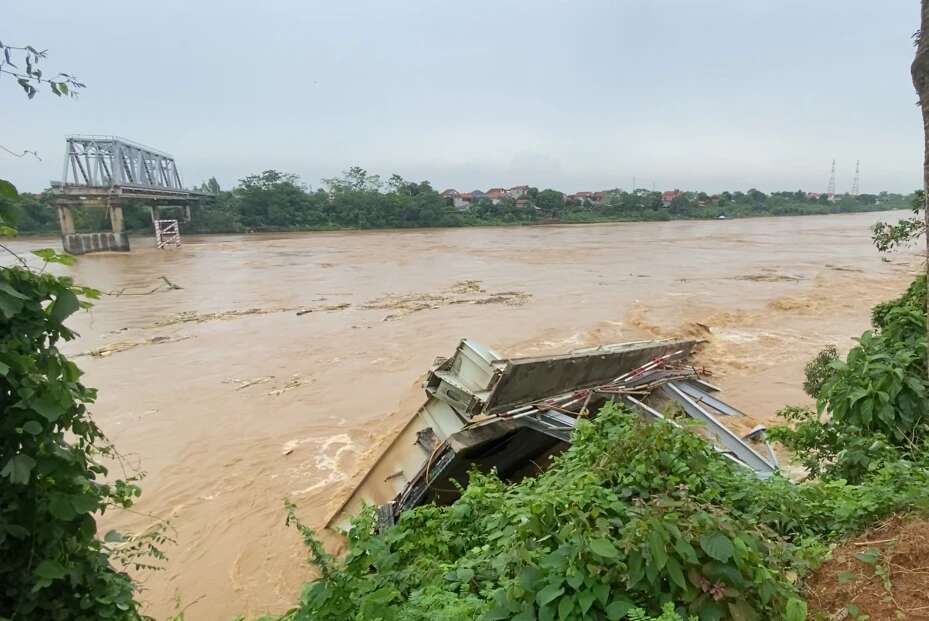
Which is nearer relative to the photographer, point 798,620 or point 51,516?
point 798,620

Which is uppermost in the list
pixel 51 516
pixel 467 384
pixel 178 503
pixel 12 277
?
pixel 12 277

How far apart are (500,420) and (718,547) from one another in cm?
314

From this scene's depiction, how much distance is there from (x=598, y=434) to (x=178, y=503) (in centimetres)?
602

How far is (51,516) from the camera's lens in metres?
2.15

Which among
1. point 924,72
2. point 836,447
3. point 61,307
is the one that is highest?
point 924,72

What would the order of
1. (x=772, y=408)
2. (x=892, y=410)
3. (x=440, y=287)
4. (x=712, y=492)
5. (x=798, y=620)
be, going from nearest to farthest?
(x=798, y=620)
(x=712, y=492)
(x=892, y=410)
(x=772, y=408)
(x=440, y=287)

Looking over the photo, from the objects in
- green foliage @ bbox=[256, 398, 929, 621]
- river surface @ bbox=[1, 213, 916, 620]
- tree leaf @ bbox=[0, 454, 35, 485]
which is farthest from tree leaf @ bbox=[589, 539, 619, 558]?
river surface @ bbox=[1, 213, 916, 620]

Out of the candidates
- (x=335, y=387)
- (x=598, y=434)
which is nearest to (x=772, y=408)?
(x=598, y=434)

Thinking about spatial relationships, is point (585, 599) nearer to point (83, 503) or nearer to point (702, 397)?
point (83, 503)

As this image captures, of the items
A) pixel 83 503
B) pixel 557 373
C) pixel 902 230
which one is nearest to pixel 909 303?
pixel 902 230

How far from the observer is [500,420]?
5020 mm

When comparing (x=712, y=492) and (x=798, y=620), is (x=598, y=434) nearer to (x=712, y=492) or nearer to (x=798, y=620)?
(x=712, y=492)

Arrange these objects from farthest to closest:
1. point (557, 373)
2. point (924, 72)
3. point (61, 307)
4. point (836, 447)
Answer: point (557, 373)
point (836, 447)
point (924, 72)
point (61, 307)

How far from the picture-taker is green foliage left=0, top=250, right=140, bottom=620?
79.0 inches
